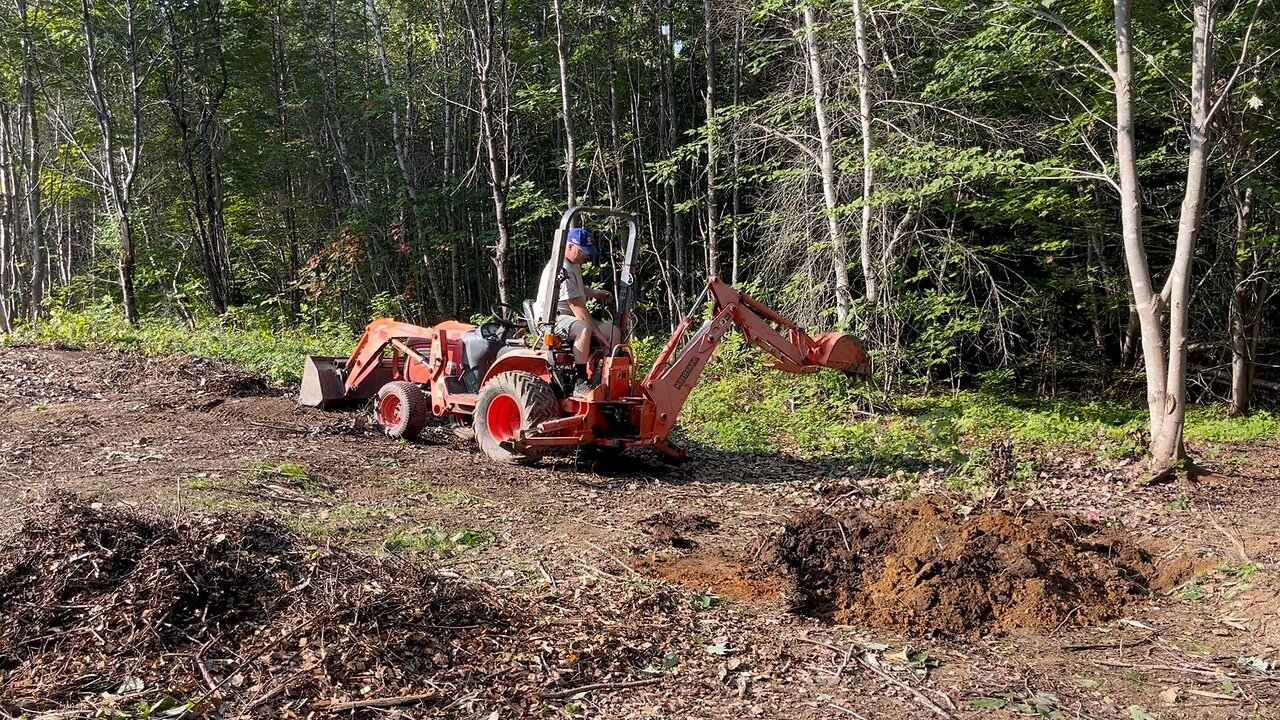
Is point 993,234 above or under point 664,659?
above

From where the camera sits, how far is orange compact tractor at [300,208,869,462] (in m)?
8.02

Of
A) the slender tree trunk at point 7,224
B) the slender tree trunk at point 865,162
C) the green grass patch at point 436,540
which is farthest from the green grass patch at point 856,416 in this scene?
the slender tree trunk at point 7,224

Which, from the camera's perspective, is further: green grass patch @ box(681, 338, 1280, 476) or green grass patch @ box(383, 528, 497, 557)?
green grass patch @ box(681, 338, 1280, 476)

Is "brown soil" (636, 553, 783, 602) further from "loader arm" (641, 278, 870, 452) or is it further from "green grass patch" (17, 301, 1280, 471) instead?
"green grass patch" (17, 301, 1280, 471)

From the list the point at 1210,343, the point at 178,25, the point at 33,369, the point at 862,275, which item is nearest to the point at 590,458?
the point at 862,275

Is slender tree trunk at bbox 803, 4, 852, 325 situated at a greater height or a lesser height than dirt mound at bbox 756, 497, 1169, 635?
greater

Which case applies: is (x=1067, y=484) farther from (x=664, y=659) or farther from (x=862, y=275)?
(x=862, y=275)

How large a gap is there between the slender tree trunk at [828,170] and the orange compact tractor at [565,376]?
369 centimetres

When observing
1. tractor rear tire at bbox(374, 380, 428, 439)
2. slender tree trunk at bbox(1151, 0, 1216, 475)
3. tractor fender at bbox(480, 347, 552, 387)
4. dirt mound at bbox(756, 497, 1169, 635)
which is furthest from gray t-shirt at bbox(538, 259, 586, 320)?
slender tree trunk at bbox(1151, 0, 1216, 475)

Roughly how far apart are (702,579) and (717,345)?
3.43 metres

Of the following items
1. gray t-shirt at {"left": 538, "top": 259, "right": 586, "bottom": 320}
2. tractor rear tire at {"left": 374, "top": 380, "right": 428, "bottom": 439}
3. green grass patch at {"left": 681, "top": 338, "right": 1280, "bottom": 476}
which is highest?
gray t-shirt at {"left": 538, "top": 259, "right": 586, "bottom": 320}

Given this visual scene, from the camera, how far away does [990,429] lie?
1115 centimetres

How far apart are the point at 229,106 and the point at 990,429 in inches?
799

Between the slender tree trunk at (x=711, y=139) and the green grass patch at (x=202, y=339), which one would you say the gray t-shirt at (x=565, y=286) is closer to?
the green grass patch at (x=202, y=339)
